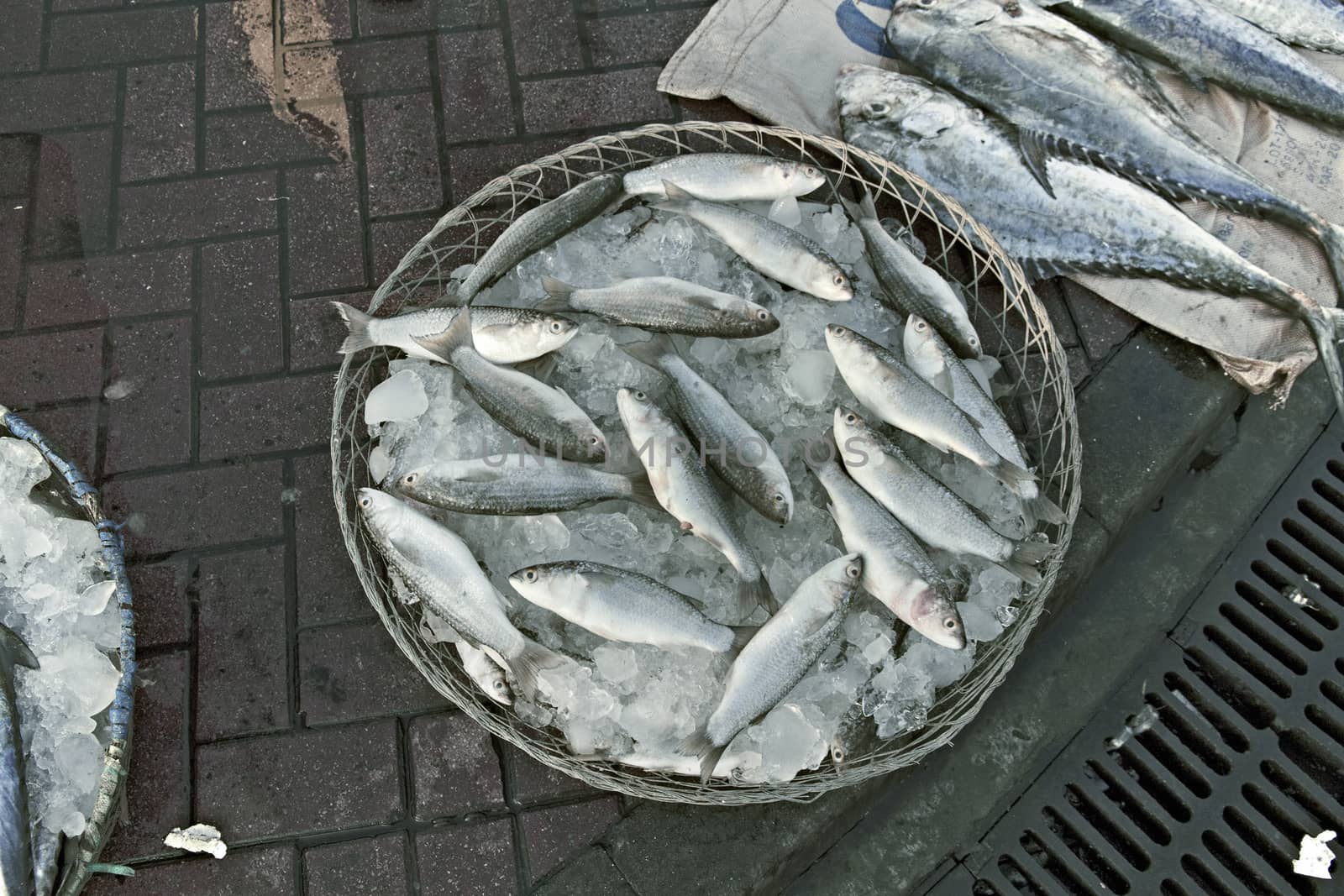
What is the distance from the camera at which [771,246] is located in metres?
3.23

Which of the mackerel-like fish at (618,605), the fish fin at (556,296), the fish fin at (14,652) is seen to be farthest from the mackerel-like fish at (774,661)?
the fish fin at (14,652)

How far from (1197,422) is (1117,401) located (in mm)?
330

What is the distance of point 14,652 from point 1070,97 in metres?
4.64

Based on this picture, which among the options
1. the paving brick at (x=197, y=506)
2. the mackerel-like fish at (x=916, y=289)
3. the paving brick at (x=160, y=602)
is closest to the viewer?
the mackerel-like fish at (x=916, y=289)

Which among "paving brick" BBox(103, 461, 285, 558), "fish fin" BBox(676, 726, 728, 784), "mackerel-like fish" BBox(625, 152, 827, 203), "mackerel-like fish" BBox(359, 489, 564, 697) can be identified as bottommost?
"paving brick" BBox(103, 461, 285, 558)

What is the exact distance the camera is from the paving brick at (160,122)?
12.9 ft

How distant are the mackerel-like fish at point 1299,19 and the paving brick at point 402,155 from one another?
3.65 meters

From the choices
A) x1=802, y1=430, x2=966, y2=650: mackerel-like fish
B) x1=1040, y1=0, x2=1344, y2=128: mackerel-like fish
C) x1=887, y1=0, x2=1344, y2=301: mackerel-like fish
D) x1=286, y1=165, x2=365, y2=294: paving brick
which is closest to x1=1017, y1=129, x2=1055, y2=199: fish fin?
x1=887, y1=0, x2=1344, y2=301: mackerel-like fish

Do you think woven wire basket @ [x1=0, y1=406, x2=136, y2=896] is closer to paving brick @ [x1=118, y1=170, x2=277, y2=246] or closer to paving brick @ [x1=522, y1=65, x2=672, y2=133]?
paving brick @ [x1=118, y1=170, x2=277, y2=246]

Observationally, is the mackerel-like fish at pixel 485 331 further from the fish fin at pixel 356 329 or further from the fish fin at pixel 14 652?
the fish fin at pixel 14 652

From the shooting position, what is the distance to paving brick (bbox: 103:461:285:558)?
349cm

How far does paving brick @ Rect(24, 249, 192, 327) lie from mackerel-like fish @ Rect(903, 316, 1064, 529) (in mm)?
3041

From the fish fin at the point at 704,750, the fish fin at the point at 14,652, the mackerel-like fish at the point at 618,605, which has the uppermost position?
the mackerel-like fish at the point at 618,605

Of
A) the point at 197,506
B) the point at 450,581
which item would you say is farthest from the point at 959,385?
the point at 197,506
